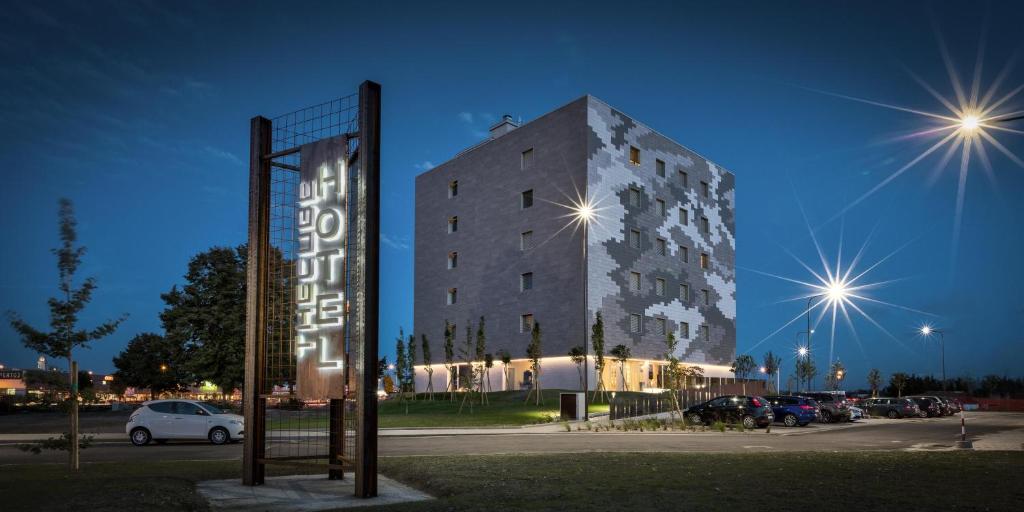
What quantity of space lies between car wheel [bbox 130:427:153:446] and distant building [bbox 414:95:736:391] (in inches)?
1212

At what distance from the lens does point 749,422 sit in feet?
102

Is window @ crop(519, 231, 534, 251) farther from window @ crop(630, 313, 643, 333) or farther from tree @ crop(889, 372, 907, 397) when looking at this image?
tree @ crop(889, 372, 907, 397)

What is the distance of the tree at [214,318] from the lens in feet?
146

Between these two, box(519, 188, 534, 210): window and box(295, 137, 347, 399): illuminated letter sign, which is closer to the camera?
box(295, 137, 347, 399): illuminated letter sign

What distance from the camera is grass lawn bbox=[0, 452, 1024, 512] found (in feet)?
29.6

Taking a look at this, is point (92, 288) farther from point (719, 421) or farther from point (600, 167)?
point (600, 167)

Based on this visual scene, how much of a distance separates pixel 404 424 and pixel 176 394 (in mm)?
55055

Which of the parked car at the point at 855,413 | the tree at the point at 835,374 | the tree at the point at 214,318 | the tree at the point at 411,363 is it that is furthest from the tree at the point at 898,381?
the tree at the point at 214,318

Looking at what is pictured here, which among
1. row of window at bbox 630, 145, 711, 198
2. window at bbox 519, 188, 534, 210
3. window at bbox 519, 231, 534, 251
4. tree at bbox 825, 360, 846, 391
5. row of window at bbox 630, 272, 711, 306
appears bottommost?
tree at bbox 825, 360, 846, 391

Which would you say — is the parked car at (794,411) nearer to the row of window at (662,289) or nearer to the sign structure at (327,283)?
the row of window at (662,289)

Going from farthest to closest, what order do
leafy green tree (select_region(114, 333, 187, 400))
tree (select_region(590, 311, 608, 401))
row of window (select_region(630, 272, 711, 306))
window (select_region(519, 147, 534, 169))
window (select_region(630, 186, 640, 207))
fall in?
leafy green tree (select_region(114, 333, 187, 400)) → window (select_region(630, 186, 640, 207)) → window (select_region(519, 147, 534, 169)) → row of window (select_region(630, 272, 711, 306)) → tree (select_region(590, 311, 608, 401))

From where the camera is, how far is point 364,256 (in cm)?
1070

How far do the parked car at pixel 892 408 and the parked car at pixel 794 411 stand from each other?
13.2m

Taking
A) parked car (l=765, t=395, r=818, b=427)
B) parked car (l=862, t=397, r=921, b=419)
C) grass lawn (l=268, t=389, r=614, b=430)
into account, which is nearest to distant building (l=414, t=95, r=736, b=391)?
grass lawn (l=268, t=389, r=614, b=430)
